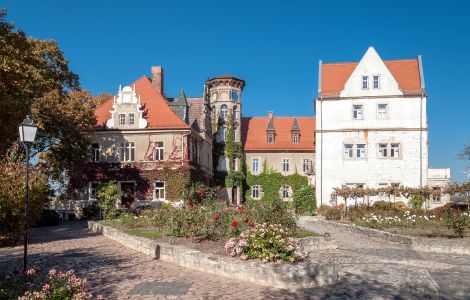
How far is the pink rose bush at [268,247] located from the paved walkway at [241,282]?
781 mm

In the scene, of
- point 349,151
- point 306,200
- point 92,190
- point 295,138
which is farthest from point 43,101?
point 295,138

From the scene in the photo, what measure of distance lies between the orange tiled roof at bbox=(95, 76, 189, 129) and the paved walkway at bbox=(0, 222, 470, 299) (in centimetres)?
2132

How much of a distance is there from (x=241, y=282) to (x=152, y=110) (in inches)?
1159

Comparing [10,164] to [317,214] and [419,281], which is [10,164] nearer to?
[419,281]

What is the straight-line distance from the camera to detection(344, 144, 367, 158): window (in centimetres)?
4072

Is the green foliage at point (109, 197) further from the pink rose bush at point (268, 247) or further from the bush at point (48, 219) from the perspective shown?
the pink rose bush at point (268, 247)

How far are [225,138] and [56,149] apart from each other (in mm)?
23602

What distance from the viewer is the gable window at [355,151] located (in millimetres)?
40719

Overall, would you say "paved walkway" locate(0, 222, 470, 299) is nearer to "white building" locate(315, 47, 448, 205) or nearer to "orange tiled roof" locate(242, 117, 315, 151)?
"white building" locate(315, 47, 448, 205)

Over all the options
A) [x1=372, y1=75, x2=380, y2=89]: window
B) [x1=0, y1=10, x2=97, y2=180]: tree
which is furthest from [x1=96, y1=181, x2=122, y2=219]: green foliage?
[x1=372, y1=75, x2=380, y2=89]: window

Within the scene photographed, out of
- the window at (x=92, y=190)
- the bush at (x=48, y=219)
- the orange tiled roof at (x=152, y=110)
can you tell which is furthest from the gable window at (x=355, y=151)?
the bush at (x=48, y=219)

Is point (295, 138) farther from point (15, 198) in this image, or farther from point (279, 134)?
point (15, 198)

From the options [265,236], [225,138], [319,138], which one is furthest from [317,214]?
[265,236]

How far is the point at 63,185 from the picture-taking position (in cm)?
3531
